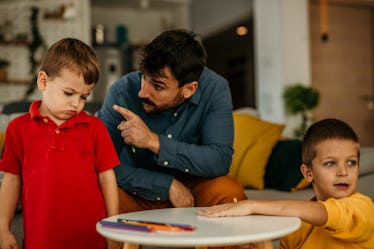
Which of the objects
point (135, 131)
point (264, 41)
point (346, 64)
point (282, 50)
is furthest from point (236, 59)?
point (135, 131)

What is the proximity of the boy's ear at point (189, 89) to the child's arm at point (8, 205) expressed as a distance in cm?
69

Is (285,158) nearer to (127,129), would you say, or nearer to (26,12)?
(127,129)

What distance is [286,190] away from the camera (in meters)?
2.50

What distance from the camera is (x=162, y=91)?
1820 mm

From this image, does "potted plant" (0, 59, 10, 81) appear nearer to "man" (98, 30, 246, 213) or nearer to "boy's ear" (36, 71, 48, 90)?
"man" (98, 30, 246, 213)

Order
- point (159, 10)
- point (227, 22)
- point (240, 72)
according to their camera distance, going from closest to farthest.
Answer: point (159, 10), point (227, 22), point (240, 72)

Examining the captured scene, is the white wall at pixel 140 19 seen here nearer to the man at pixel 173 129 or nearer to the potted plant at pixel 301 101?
the potted plant at pixel 301 101

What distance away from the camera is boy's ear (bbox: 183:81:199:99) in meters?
1.87

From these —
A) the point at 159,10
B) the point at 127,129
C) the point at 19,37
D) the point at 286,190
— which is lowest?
the point at 286,190

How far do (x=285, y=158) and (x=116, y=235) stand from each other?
5.38 ft

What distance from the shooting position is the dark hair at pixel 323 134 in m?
1.54

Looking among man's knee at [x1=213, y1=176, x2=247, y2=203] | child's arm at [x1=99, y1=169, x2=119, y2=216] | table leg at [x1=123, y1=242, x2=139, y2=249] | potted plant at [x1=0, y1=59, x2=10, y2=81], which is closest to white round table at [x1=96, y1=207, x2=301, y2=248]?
table leg at [x1=123, y1=242, x2=139, y2=249]

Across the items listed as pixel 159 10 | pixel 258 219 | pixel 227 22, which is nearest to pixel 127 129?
pixel 258 219

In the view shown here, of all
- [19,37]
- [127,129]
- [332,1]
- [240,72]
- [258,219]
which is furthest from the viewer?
[240,72]
